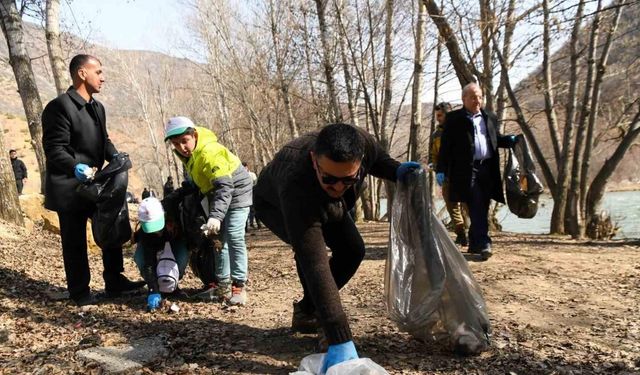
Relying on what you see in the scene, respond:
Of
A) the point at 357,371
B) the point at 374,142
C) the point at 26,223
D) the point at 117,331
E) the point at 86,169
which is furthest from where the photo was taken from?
the point at 26,223

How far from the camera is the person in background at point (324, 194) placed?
5.97ft

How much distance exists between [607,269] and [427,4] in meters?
4.59

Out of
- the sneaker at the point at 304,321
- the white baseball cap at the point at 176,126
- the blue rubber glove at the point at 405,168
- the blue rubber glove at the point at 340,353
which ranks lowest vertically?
the sneaker at the point at 304,321

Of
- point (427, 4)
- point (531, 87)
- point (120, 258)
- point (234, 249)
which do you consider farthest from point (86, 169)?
point (531, 87)

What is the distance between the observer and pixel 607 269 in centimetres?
412

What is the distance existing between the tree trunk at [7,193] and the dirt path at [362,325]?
1283 mm

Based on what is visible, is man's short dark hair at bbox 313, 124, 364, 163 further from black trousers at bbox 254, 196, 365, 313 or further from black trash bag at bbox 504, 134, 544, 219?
black trash bag at bbox 504, 134, 544, 219

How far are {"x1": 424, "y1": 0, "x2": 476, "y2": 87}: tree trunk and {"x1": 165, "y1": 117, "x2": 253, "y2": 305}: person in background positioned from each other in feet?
15.0

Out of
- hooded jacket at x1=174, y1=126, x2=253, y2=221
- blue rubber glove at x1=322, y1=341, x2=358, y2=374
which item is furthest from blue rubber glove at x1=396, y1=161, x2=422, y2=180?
hooded jacket at x1=174, y1=126, x2=253, y2=221

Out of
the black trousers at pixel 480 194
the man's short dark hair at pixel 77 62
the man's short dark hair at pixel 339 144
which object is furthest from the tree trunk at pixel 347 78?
the man's short dark hair at pixel 339 144

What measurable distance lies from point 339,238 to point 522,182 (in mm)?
2461

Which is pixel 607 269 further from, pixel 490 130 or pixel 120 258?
pixel 120 258

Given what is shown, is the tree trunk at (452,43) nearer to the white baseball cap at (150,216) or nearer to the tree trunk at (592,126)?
the tree trunk at (592,126)

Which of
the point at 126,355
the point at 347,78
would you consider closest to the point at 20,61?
the point at 126,355
